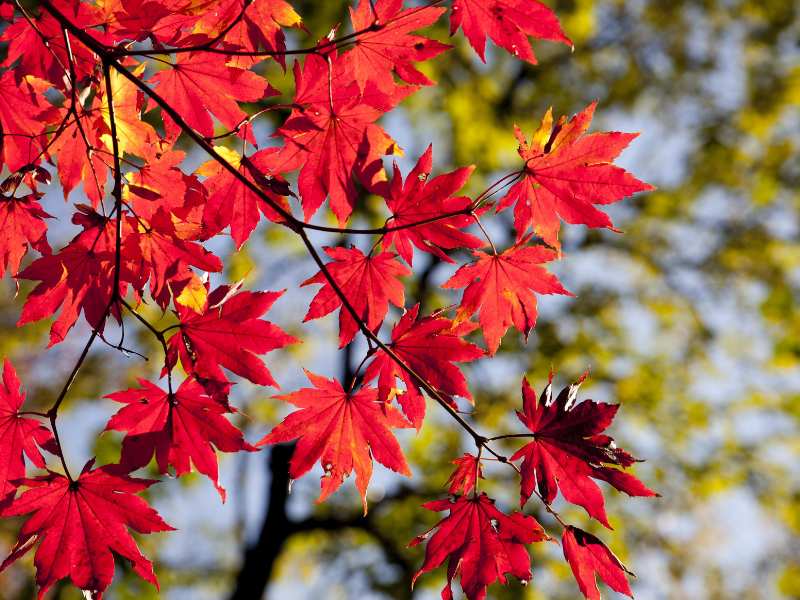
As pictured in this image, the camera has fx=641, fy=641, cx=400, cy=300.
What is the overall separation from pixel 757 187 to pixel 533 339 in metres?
3.40

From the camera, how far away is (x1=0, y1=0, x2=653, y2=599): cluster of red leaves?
125 centimetres

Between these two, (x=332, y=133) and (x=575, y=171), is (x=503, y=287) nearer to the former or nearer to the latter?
(x=575, y=171)

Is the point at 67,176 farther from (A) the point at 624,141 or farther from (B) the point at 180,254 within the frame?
(A) the point at 624,141

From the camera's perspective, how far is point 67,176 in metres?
1.60

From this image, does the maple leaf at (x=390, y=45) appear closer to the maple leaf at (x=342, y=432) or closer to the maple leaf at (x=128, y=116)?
the maple leaf at (x=128, y=116)

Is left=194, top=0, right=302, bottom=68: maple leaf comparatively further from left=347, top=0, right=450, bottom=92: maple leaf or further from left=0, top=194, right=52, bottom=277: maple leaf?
left=0, top=194, right=52, bottom=277: maple leaf

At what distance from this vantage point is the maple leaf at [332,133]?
4.70ft

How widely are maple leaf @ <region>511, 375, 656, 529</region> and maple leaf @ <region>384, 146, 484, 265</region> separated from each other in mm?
353

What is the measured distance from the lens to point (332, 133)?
149 cm

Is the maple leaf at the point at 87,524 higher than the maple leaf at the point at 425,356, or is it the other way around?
the maple leaf at the point at 425,356

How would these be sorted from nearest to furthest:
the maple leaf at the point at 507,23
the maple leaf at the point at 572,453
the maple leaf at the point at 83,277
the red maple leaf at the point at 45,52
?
the maple leaf at the point at 572,453, the maple leaf at the point at 507,23, the maple leaf at the point at 83,277, the red maple leaf at the point at 45,52

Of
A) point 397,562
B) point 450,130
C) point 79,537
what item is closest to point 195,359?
point 79,537

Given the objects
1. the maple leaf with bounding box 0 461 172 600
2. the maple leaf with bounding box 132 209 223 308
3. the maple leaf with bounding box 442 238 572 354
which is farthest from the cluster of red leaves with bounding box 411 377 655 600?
the maple leaf with bounding box 132 209 223 308

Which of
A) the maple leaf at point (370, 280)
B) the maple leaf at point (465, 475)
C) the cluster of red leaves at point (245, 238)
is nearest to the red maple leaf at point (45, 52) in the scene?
the cluster of red leaves at point (245, 238)
